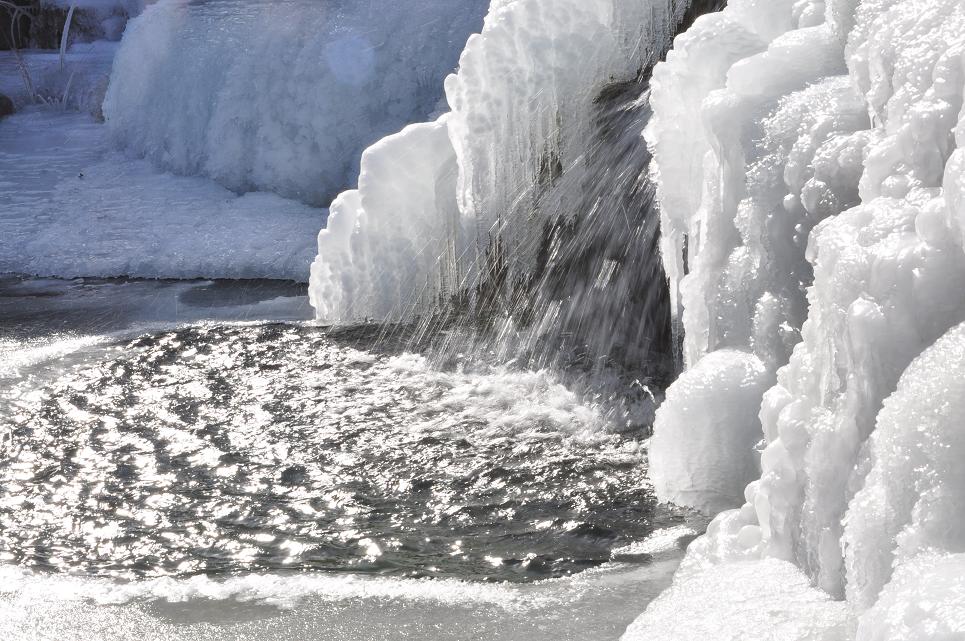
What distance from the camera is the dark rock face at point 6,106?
1382 cm

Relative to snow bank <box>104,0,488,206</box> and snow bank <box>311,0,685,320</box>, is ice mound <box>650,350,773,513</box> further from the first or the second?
snow bank <box>104,0,488,206</box>

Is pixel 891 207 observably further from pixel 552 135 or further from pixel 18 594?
pixel 552 135

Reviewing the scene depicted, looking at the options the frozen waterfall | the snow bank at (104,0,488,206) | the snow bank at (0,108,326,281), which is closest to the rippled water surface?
the frozen waterfall

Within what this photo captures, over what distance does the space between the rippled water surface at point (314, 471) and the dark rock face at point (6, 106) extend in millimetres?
9431

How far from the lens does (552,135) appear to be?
19.1 feet

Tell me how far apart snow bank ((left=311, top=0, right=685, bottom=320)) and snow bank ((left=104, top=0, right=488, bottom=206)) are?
3.90 metres

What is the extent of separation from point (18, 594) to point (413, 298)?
3.21 meters

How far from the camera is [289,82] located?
10.3 m

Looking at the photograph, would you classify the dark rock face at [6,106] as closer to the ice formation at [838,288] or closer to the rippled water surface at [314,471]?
the rippled water surface at [314,471]

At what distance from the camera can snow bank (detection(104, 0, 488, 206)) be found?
32.5 ft

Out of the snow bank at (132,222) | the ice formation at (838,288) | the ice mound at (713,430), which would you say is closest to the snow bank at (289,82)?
the snow bank at (132,222)

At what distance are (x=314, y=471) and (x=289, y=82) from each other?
272 inches

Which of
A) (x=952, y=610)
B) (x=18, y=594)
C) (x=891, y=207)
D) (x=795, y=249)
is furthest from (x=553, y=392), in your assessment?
(x=952, y=610)

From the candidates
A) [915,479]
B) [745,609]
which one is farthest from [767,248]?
[915,479]
